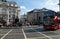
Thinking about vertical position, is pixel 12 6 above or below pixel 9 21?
above

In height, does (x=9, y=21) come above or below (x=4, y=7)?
below

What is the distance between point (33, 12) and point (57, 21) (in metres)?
123

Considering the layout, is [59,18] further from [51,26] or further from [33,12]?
[33,12]

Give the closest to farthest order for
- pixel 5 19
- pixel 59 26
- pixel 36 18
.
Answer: pixel 59 26 → pixel 5 19 → pixel 36 18

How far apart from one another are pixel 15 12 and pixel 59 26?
9321cm

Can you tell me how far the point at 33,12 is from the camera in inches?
6521

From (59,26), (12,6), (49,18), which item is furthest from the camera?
(12,6)

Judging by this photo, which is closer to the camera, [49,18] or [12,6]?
[49,18]

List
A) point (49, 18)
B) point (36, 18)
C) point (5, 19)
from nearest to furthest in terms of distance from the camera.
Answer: point (49, 18) < point (5, 19) < point (36, 18)

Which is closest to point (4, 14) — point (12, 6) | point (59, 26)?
point (12, 6)

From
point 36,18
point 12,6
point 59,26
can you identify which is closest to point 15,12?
point 12,6

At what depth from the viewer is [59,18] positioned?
43406 mm

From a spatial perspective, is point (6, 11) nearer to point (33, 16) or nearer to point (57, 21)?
point (33, 16)

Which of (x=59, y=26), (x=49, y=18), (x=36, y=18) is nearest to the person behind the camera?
(x=49, y=18)
